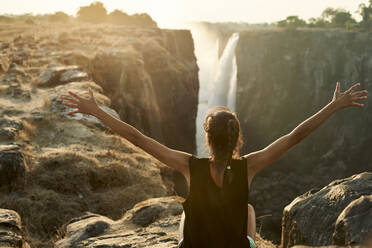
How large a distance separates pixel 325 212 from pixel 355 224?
3.36 ft

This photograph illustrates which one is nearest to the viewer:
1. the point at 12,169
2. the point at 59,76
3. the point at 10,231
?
the point at 10,231

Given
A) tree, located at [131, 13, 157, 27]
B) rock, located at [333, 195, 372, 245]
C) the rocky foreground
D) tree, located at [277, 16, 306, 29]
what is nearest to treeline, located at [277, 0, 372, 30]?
tree, located at [277, 16, 306, 29]

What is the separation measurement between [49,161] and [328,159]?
123 ft

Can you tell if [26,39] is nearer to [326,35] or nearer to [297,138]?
[297,138]

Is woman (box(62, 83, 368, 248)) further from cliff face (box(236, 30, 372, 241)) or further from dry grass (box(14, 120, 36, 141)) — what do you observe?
cliff face (box(236, 30, 372, 241))

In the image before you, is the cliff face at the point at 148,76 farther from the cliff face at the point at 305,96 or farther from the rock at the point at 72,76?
the cliff face at the point at 305,96

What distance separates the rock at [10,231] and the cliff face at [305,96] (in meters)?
32.4

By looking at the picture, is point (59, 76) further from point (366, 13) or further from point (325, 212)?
point (366, 13)

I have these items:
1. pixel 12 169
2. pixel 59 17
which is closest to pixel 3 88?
pixel 12 169

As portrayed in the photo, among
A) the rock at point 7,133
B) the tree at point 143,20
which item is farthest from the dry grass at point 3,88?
the tree at point 143,20

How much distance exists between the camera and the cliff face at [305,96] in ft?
134

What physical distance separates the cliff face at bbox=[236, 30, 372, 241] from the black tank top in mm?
Answer: 34019

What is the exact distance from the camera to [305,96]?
45.0 m

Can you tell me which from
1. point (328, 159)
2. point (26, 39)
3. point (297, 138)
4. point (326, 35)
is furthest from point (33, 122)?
point (326, 35)
